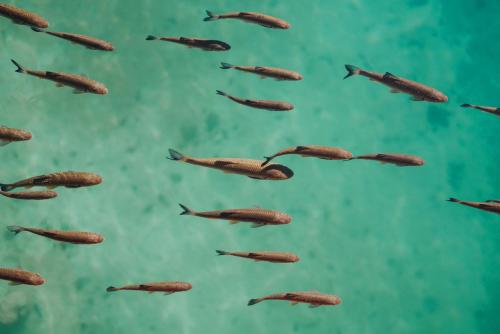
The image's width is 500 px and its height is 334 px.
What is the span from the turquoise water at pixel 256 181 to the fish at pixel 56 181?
17.7ft

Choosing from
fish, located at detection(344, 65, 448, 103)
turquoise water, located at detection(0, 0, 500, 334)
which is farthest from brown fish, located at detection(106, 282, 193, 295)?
turquoise water, located at detection(0, 0, 500, 334)

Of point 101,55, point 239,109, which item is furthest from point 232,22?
point 101,55

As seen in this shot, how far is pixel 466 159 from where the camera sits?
12.4 metres

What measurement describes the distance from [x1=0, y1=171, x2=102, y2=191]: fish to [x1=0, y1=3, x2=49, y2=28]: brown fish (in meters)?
1.74

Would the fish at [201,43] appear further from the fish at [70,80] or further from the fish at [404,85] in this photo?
the fish at [404,85]

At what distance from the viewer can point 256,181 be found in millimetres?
10711

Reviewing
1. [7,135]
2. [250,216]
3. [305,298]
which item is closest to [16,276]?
[7,135]

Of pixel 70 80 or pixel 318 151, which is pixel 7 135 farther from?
pixel 318 151

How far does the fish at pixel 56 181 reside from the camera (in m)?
4.10

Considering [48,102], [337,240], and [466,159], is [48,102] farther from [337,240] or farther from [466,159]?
[466,159]

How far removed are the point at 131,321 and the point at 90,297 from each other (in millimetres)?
951

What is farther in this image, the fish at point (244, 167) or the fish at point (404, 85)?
the fish at point (404, 85)

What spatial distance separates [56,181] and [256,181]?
22.5 feet

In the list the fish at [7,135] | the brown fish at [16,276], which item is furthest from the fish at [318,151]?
the brown fish at [16,276]
